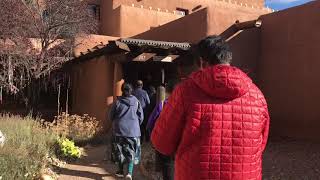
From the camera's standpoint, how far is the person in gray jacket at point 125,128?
7.60 m

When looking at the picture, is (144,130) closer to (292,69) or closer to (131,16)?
(292,69)

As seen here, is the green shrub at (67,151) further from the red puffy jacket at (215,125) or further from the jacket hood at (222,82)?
the jacket hood at (222,82)

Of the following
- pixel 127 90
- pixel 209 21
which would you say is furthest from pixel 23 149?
pixel 209 21

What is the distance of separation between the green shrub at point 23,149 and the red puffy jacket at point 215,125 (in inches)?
157

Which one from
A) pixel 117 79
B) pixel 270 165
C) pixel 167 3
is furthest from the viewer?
pixel 167 3

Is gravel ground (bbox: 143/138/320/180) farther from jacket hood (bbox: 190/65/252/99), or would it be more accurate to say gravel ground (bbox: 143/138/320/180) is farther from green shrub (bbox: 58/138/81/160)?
jacket hood (bbox: 190/65/252/99)

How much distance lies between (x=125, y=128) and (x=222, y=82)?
4.93m

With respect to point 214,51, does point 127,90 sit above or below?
below

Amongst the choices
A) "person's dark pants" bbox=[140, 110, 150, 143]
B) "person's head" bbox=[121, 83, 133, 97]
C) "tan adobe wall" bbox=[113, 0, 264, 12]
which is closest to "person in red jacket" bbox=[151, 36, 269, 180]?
"person's head" bbox=[121, 83, 133, 97]

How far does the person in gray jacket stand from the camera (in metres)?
7.60

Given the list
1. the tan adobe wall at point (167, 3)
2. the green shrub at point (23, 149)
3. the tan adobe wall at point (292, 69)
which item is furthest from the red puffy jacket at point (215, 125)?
the tan adobe wall at point (167, 3)

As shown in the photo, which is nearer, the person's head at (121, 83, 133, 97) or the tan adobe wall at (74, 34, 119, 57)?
the person's head at (121, 83, 133, 97)

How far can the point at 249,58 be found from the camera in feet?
45.8

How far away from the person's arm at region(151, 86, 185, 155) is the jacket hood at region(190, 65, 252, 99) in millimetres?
155
